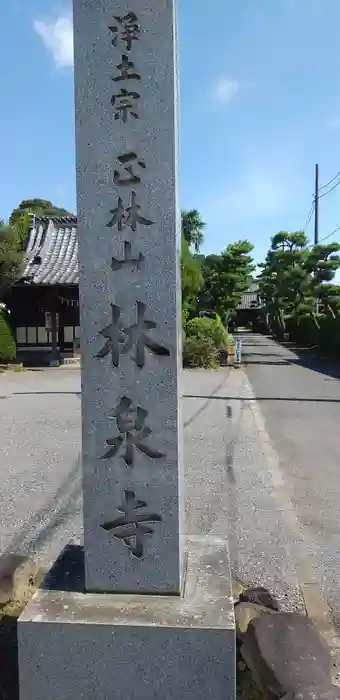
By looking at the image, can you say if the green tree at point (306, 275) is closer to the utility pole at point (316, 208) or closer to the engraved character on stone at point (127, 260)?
the utility pole at point (316, 208)

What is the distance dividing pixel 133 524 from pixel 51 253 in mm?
22718

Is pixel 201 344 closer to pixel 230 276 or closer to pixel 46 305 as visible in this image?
pixel 46 305

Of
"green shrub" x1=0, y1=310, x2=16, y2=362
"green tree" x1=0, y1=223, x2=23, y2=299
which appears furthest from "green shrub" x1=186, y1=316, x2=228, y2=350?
"green tree" x1=0, y1=223, x2=23, y2=299

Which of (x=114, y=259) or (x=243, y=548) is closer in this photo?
(x=114, y=259)

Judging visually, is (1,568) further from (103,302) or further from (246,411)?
(246,411)

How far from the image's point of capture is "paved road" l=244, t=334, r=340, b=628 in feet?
14.4

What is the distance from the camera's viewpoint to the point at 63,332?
76.9 ft

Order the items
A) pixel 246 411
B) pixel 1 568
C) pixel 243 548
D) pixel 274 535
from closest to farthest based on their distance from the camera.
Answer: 1. pixel 1 568
2. pixel 243 548
3. pixel 274 535
4. pixel 246 411

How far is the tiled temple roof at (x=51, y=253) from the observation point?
2150 cm

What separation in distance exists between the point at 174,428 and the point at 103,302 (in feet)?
2.11

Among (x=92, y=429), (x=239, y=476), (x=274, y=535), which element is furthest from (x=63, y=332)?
(x=92, y=429)

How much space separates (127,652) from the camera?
2.36 m

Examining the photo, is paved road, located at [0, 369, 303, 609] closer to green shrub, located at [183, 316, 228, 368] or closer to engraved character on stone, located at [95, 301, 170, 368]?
engraved character on stone, located at [95, 301, 170, 368]

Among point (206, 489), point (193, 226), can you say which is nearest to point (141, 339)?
point (206, 489)
